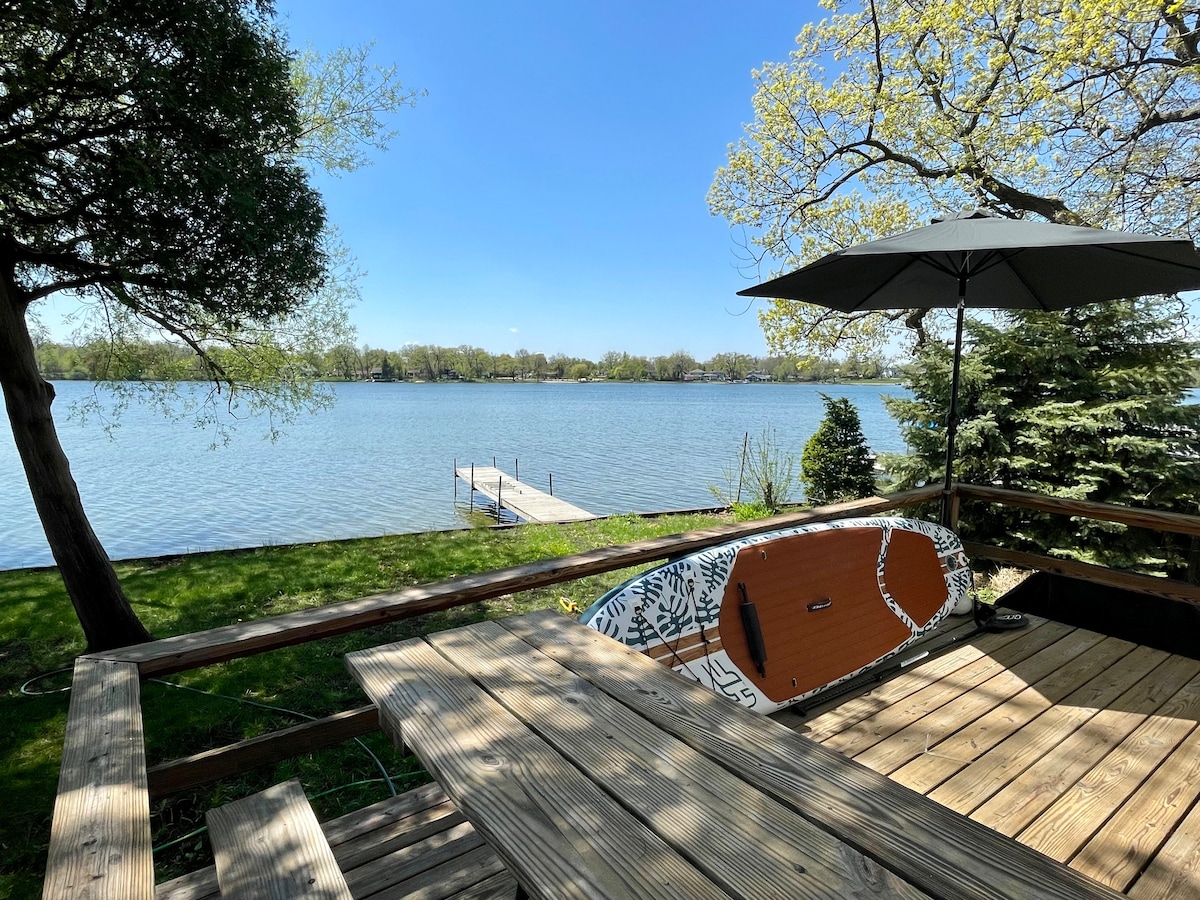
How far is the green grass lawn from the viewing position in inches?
102

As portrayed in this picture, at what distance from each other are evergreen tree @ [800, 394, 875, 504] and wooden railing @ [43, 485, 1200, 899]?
178 inches

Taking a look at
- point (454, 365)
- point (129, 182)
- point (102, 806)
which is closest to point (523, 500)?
point (129, 182)

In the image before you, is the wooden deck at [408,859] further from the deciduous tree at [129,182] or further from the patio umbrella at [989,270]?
the deciduous tree at [129,182]

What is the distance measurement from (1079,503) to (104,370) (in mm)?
8173

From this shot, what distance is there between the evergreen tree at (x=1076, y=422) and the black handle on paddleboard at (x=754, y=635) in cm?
435

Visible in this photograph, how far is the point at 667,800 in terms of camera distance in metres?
0.93

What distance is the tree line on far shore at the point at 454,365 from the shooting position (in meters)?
6.13

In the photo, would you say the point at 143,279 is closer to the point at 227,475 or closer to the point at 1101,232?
the point at 1101,232

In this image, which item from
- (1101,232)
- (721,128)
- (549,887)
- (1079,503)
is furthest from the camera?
(721,128)

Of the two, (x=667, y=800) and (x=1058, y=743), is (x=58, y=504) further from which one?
(x=1058, y=743)

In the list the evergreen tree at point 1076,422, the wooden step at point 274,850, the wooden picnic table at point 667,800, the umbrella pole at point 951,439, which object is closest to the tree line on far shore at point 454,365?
the evergreen tree at point 1076,422

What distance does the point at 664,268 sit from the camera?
38812mm

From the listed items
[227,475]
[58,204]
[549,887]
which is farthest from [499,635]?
[227,475]

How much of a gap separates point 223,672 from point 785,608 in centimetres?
352
